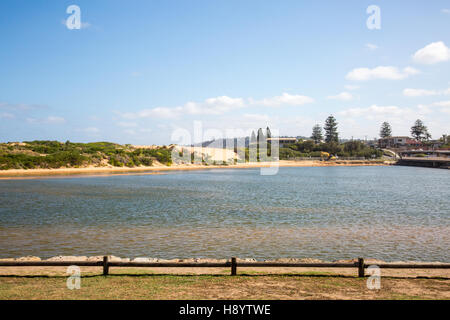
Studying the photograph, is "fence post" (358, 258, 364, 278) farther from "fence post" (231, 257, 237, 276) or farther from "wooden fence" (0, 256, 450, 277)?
"fence post" (231, 257, 237, 276)

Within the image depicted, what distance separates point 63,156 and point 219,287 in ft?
279

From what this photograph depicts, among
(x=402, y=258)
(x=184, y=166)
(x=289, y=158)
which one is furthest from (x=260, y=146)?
(x=402, y=258)

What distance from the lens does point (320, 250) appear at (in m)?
18.0

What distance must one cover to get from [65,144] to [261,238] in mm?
95812

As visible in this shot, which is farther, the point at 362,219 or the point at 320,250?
the point at 362,219

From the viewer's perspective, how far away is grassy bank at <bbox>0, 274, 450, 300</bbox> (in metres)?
10.3

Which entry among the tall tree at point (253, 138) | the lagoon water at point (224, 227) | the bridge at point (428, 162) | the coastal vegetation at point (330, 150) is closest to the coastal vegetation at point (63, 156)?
the lagoon water at point (224, 227)

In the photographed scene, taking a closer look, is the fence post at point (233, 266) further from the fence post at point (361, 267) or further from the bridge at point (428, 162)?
the bridge at point (428, 162)

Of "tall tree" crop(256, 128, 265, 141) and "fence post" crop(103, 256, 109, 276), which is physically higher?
"tall tree" crop(256, 128, 265, 141)

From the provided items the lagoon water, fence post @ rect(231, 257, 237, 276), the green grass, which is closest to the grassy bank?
the green grass

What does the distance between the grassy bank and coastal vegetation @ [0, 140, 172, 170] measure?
245ft

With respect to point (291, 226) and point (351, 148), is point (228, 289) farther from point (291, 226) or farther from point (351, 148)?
point (351, 148)

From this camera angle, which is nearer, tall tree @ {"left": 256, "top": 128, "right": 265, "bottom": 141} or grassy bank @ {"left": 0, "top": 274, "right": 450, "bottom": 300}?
grassy bank @ {"left": 0, "top": 274, "right": 450, "bottom": 300}

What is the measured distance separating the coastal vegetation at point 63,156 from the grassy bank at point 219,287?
74535mm
